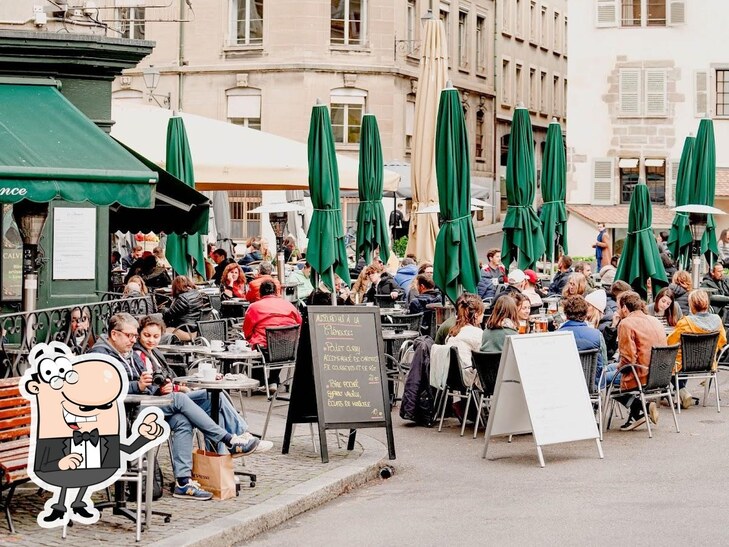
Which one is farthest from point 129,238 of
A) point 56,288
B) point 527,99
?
point 527,99

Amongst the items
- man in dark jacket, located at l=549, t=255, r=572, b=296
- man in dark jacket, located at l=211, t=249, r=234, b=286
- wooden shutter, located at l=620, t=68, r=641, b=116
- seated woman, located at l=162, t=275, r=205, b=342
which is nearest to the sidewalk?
seated woman, located at l=162, t=275, r=205, b=342

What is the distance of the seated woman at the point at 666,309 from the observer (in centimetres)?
1664

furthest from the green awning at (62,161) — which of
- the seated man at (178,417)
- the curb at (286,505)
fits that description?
the curb at (286,505)

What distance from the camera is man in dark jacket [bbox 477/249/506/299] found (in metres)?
20.9

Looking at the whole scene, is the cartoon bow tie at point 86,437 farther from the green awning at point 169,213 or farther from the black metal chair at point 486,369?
the black metal chair at point 486,369

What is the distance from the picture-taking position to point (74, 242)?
15133 millimetres

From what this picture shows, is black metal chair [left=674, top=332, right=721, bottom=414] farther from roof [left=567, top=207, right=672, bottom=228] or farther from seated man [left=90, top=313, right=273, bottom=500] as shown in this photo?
roof [left=567, top=207, right=672, bottom=228]

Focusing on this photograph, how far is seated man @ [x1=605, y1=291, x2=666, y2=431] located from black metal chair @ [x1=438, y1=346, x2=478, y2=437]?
4.74 feet

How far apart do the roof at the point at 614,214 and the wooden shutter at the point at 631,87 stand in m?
3.05

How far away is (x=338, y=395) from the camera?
1199 cm

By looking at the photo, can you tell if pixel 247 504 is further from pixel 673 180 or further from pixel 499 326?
pixel 673 180

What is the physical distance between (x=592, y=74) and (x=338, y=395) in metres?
34.2

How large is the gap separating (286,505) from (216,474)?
586mm

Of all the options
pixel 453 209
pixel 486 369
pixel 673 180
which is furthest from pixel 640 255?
pixel 673 180
